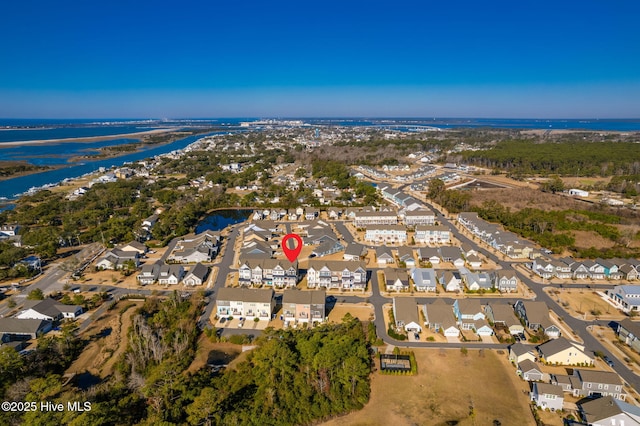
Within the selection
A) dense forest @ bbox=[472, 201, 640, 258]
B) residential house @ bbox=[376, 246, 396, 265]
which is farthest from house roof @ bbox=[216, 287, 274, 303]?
dense forest @ bbox=[472, 201, 640, 258]

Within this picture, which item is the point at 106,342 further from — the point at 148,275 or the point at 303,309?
the point at 303,309

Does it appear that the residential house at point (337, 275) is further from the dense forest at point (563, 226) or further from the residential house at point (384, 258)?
the dense forest at point (563, 226)

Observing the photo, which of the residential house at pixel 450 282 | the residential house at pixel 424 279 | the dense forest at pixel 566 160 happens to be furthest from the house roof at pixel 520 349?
the dense forest at pixel 566 160

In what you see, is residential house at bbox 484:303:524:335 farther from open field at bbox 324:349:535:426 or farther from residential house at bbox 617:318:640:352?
residential house at bbox 617:318:640:352

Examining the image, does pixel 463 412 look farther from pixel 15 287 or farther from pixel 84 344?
pixel 15 287

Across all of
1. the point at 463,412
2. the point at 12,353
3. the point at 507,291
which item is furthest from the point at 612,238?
the point at 12,353

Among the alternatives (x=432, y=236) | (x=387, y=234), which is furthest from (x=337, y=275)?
(x=432, y=236)

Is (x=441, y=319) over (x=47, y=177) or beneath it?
beneath
